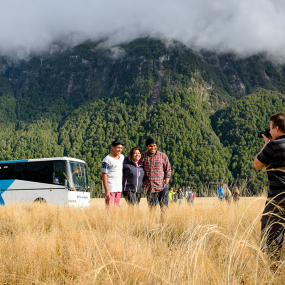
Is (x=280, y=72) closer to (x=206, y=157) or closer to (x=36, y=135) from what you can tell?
(x=206, y=157)

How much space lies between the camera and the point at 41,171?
46.7 ft

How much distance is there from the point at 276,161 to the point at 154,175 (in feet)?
9.59

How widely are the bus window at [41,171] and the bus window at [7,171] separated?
3.75ft

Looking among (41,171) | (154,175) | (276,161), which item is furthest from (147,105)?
(276,161)

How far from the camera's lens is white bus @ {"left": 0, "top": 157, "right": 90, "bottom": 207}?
13359 millimetres

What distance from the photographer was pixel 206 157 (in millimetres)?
104312

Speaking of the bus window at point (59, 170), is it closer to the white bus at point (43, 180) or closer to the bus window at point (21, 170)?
the white bus at point (43, 180)

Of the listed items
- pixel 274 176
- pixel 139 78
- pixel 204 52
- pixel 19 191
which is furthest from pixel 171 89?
pixel 274 176

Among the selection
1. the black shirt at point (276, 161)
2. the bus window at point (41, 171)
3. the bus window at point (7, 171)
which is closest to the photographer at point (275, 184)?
the black shirt at point (276, 161)

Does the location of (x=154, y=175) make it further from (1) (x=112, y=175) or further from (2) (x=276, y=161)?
(2) (x=276, y=161)

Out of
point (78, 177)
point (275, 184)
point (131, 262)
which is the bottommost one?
point (131, 262)

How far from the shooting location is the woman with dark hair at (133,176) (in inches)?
199

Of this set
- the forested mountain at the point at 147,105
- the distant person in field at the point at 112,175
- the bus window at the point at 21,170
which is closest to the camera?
the distant person in field at the point at 112,175

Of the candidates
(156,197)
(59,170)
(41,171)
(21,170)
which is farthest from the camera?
(21,170)
